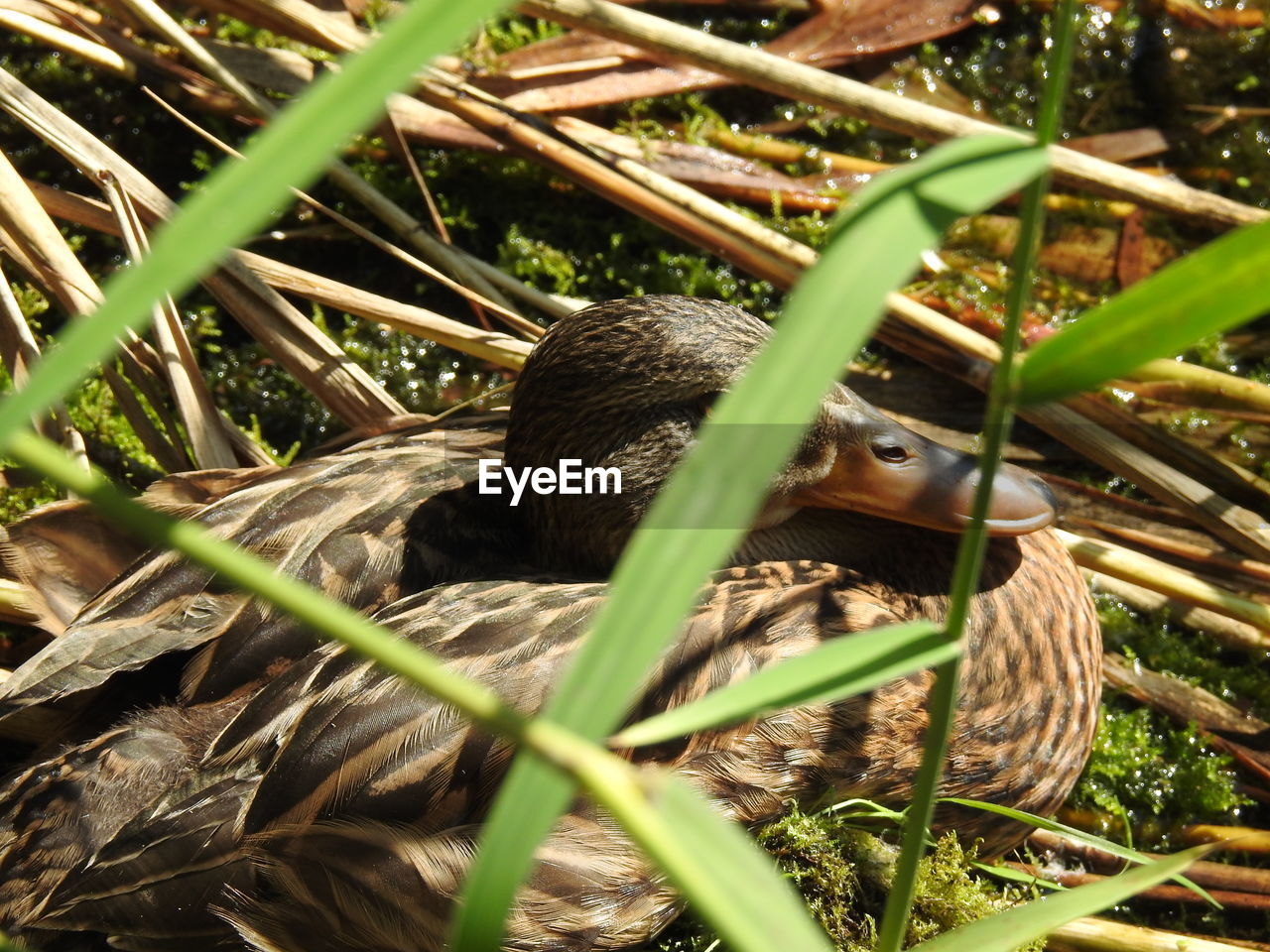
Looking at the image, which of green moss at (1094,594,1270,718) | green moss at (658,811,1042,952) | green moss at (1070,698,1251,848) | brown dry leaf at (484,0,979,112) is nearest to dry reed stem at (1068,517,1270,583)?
green moss at (1094,594,1270,718)

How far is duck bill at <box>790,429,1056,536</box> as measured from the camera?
2.50 m

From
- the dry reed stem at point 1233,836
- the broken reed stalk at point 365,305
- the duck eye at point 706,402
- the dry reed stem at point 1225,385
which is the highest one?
the dry reed stem at point 1225,385

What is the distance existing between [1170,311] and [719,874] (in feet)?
2.01

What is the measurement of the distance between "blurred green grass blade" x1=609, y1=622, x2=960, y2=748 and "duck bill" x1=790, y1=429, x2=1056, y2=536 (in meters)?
1.27

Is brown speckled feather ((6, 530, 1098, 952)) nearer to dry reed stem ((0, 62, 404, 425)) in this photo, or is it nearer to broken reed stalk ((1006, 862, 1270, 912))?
broken reed stalk ((1006, 862, 1270, 912))

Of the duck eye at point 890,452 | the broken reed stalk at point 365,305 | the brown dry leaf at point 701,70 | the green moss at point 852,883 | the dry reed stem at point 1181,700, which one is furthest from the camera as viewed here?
the brown dry leaf at point 701,70

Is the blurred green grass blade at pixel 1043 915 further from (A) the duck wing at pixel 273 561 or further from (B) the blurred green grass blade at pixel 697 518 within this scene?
(A) the duck wing at pixel 273 561

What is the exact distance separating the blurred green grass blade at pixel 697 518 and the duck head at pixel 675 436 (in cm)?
148

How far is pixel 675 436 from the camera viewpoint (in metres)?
2.64

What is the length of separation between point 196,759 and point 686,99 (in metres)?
2.89

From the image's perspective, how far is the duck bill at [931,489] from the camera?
2498 mm

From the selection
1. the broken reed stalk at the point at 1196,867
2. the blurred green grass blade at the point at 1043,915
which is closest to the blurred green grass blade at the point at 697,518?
the blurred green grass blade at the point at 1043,915

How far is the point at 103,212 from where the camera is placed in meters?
3.39

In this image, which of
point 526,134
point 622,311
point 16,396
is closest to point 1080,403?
point 622,311
